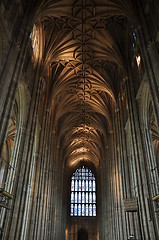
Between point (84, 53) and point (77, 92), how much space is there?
6.30 meters

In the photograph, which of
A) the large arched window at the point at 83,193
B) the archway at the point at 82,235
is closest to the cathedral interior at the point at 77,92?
the large arched window at the point at 83,193

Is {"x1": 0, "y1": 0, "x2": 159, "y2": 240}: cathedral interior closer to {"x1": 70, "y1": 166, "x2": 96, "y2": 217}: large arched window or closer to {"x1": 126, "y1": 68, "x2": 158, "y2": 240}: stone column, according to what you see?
{"x1": 126, "y1": 68, "x2": 158, "y2": 240}: stone column

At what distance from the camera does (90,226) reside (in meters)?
42.3

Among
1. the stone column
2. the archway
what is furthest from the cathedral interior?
the archway

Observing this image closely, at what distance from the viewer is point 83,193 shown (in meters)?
45.0

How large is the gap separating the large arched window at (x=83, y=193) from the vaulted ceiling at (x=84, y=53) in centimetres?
1828

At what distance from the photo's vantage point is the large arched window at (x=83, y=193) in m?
43.4

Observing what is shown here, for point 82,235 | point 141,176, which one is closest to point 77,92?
point 141,176

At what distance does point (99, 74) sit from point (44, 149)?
1000 centimetres

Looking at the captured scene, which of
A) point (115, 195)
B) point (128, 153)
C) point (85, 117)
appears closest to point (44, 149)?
point (128, 153)

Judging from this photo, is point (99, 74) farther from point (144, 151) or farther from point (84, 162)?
point (84, 162)

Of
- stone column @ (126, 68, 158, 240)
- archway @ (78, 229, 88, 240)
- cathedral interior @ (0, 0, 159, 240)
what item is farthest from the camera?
archway @ (78, 229, 88, 240)

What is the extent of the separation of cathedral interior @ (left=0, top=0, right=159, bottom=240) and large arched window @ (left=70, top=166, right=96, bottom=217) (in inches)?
752

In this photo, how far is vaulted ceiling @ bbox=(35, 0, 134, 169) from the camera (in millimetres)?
16422
